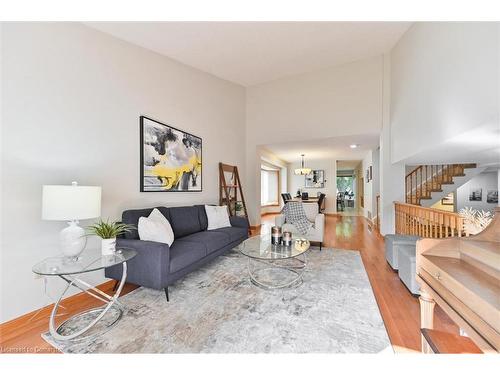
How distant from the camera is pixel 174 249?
7.58ft

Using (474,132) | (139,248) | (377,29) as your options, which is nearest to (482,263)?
(474,132)

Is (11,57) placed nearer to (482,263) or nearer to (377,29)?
(482,263)

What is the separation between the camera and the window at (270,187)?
9328 millimetres

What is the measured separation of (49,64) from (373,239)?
18.8 ft

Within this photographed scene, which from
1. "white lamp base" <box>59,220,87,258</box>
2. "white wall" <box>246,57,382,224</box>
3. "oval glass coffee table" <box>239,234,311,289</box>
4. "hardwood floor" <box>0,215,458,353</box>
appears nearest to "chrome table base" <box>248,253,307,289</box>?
"oval glass coffee table" <box>239,234,311,289</box>

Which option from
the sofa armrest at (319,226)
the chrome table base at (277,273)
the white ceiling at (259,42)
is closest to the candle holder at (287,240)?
the chrome table base at (277,273)

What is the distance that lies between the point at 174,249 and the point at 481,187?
995cm

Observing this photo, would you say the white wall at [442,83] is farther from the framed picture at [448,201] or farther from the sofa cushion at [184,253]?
the framed picture at [448,201]

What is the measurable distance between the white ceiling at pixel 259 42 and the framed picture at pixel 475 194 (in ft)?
21.3

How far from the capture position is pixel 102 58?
240cm

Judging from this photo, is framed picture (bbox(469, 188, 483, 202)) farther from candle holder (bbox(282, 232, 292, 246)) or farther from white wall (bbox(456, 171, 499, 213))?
candle holder (bbox(282, 232, 292, 246))

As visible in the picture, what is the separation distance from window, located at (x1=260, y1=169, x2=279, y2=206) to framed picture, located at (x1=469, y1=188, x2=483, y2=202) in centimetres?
683

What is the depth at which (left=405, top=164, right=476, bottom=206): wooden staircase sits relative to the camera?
5336mm

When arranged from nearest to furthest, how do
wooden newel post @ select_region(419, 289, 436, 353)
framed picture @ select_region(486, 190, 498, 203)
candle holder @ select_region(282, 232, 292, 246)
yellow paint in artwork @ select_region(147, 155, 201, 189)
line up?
wooden newel post @ select_region(419, 289, 436, 353)
candle holder @ select_region(282, 232, 292, 246)
yellow paint in artwork @ select_region(147, 155, 201, 189)
framed picture @ select_region(486, 190, 498, 203)
